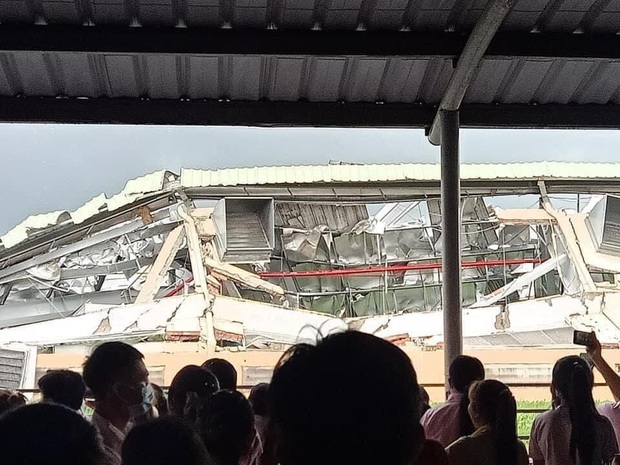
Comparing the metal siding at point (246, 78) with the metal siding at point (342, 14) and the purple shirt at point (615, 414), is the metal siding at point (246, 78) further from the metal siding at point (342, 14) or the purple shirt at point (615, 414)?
the purple shirt at point (615, 414)

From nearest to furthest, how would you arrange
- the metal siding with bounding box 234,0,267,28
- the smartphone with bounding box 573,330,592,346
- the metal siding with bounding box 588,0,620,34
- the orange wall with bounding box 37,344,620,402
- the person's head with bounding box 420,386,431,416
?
the person's head with bounding box 420,386,431,416 < the smartphone with bounding box 573,330,592,346 < the metal siding with bounding box 234,0,267,28 < the metal siding with bounding box 588,0,620,34 < the orange wall with bounding box 37,344,620,402

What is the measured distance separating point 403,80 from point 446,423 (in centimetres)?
413

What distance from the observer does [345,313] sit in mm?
13742

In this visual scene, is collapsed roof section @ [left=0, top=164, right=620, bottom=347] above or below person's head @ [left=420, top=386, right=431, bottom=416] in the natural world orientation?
above

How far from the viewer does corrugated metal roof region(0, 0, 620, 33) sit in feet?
20.2

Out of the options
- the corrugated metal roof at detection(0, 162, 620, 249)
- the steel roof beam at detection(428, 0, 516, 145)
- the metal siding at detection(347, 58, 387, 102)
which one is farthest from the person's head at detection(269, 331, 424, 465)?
Result: the corrugated metal roof at detection(0, 162, 620, 249)

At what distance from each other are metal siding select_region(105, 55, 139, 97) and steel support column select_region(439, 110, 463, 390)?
104 inches

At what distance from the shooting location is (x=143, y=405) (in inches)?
106

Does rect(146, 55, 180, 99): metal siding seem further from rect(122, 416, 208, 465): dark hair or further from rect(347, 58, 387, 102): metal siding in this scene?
rect(122, 416, 208, 465): dark hair

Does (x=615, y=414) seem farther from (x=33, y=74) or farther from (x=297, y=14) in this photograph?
(x=33, y=74)

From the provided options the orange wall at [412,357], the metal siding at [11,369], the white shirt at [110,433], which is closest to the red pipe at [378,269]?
the orange wall at [412,357]

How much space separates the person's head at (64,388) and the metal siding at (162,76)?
409cm

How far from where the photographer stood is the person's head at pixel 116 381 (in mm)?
2664

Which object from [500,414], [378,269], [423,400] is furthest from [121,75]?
[378,269]
